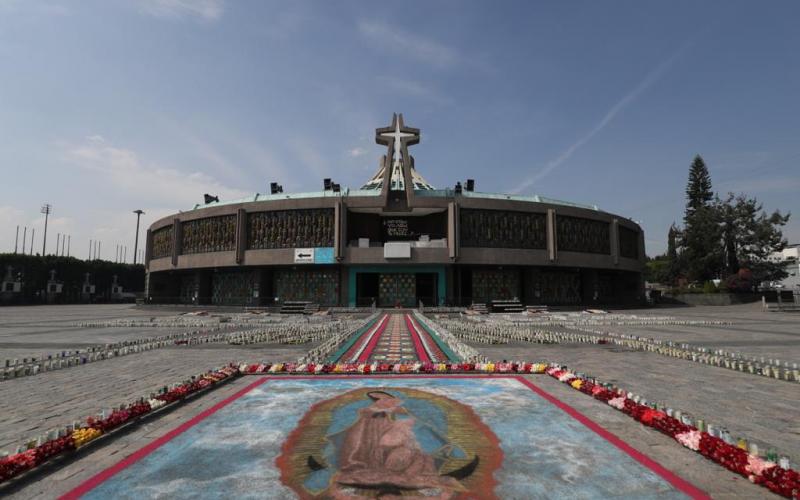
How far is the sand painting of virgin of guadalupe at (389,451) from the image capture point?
420 centimetres

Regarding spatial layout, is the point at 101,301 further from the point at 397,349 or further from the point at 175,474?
the point at 175,474

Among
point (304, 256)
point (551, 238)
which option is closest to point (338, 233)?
point (304, 256)

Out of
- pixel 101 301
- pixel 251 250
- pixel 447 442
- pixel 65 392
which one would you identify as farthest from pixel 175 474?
pixel 101 301

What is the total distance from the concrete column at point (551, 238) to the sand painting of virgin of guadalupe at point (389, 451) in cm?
4501

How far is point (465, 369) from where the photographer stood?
10.2 meters

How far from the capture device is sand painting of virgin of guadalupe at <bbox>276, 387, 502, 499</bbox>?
420 cm

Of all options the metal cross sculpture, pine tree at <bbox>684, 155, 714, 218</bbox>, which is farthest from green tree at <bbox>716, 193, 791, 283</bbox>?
the metal cross sculpture

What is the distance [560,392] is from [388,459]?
5.03 m

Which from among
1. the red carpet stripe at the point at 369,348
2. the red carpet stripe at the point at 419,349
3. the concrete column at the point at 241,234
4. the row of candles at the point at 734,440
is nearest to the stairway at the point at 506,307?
the red carpet stripe at the point at 419,349

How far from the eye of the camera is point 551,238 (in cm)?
4866

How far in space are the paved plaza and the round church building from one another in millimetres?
31466

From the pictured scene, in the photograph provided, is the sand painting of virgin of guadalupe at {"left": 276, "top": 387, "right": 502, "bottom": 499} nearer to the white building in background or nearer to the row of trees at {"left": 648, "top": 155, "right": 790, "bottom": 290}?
the row of trees at {"left": 648, "top": 155, "right": 790, "bottom": 290}

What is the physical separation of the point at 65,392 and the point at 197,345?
7.58 m

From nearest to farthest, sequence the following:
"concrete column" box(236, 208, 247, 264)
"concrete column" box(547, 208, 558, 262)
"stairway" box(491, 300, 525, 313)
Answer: "stairway" box(491, 300, 525, 313) < "concrete column" box(547, 208, 558, 262) < "concrete column" box(236, 208, 247, 264)
